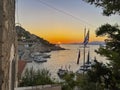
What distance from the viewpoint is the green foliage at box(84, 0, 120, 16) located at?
29.6 ft

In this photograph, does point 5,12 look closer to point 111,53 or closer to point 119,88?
point 111,53

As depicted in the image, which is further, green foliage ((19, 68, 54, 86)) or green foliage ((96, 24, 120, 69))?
green foliage ((19, 68, 54, 86))

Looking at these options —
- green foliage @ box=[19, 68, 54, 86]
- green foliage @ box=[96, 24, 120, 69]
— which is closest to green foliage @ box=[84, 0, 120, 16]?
green foliage @ box=[96, 24, 120, 69]

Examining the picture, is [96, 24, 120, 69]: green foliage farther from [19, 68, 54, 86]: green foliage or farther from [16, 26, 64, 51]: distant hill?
[19, 68, 54, 86]: green foliage

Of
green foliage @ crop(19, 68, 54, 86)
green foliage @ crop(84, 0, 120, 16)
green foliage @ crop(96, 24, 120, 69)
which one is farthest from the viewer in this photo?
green foliage @ crop(19, 68, 54, 86)

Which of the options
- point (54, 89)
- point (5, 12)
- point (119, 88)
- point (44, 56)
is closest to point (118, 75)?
point (119, 88)

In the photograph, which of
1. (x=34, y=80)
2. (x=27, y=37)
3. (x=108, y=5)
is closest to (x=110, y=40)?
(x=108, y=5)

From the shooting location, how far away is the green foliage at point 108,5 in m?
9.03

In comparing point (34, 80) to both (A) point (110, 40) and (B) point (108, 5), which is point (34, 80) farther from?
(B) point (108, 5)

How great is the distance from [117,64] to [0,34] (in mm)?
6529

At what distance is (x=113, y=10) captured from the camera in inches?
367

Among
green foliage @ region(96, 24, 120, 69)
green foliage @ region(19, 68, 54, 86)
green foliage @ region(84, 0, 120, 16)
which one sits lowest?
green foliage @ region(19, 68, 54, 86)

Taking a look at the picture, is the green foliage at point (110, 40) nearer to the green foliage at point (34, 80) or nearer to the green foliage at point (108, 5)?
the green foliage at point (108, 5)

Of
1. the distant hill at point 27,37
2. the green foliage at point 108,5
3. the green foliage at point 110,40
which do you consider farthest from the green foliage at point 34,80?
the green foliage at point 108,5
